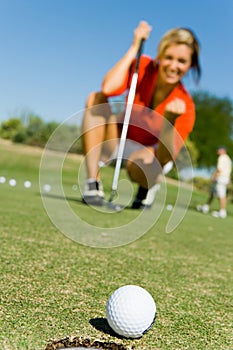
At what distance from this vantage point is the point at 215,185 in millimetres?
13625

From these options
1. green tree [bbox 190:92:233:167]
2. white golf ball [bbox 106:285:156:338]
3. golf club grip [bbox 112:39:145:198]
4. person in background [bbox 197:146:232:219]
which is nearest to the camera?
white golf ball [bbox 106:285:156:338]

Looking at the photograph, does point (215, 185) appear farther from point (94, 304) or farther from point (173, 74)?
point (94, 304)

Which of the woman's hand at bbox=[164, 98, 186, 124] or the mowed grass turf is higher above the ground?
the woman's hand at bbox=[164, 98, 186, 124]

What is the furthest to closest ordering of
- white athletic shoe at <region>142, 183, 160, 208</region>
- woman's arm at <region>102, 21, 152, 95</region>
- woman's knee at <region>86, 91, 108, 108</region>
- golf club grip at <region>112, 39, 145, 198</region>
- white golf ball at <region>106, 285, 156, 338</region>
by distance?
white athletic shoe at <region>142, 183, 160, 208</region> < woman's knee at <region>86, 91, 108, 108</region> < woman's arm at <region>102, 21, 152, 95</region> < golf club grip at <region>112, 39, 145, 198</region> < white golf ball at <region>106, 285, 156, 338</region>

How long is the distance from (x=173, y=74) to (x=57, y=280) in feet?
8.71

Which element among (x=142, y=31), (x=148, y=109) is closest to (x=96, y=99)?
(x=148, y=109)

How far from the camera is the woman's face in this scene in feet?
14.9

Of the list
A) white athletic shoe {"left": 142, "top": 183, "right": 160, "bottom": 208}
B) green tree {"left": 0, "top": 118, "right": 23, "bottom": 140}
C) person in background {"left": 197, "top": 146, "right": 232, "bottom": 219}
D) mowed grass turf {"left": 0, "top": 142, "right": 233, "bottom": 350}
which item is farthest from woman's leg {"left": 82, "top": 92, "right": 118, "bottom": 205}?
green tree {"left": 0, "top": 118, "right": 23, "bottom": 140}

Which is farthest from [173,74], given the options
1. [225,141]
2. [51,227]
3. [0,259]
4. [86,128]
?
[225,141]

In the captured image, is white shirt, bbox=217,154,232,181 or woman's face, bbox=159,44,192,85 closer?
woman's face, bbox=159,44,192,85

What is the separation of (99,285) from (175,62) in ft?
8.53

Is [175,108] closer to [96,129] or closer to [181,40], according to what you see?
[181,40]

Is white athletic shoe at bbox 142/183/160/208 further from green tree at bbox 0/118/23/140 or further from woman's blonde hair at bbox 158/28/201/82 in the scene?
green tree at bbox 0/118/23/140

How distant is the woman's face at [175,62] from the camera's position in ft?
14.9
